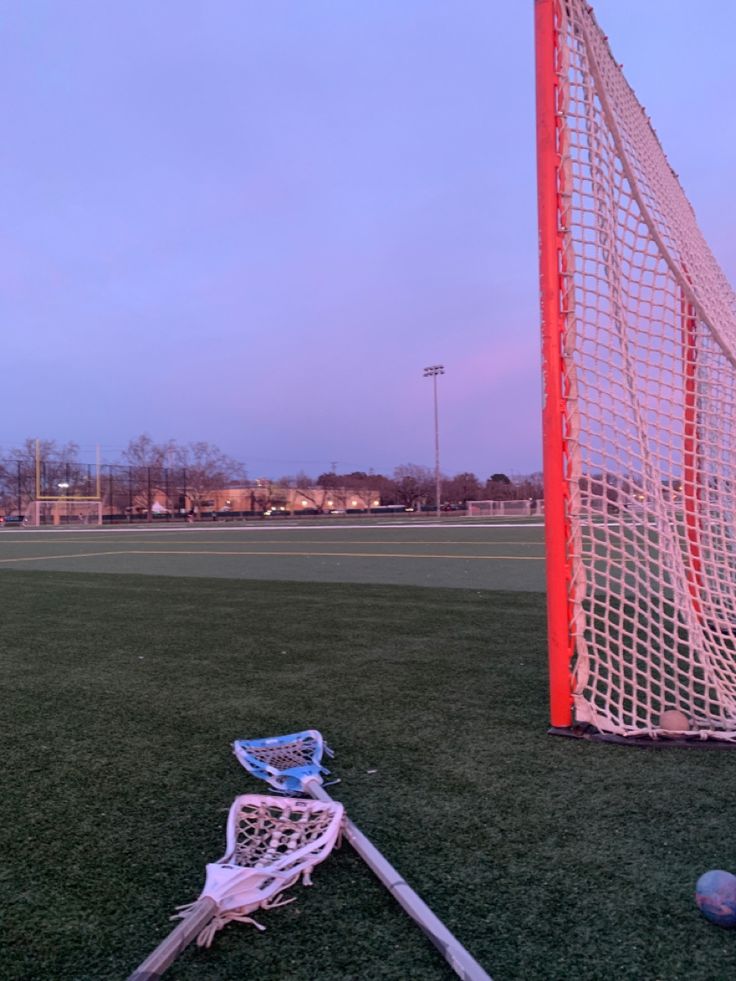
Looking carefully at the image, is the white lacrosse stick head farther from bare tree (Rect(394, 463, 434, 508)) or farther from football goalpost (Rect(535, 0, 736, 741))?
bare tree (Rect(394, 463, 434, 508))

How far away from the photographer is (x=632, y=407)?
132 inches

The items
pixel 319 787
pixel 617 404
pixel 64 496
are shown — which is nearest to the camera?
pixel 319 787

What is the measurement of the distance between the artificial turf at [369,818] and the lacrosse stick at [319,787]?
5cm

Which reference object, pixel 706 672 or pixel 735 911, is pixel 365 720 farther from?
pixel 735 911

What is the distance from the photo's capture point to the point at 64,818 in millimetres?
2297

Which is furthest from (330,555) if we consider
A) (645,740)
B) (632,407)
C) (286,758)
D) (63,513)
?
(63,513)

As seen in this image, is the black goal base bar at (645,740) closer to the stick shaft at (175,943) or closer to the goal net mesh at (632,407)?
the goal net mesh at (632,407)

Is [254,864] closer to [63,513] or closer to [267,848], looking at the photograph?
[267,848]

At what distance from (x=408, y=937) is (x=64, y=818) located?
1306 millimetres

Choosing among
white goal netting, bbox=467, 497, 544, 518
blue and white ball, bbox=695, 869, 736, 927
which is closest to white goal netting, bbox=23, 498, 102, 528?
white goal netting, bbox=467, 497, 544, 518

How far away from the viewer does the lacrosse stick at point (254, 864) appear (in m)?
1.56

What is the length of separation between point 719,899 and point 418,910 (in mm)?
711

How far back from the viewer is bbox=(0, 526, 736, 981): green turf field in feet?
5.16

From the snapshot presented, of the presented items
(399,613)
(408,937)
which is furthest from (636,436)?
(399,613)
